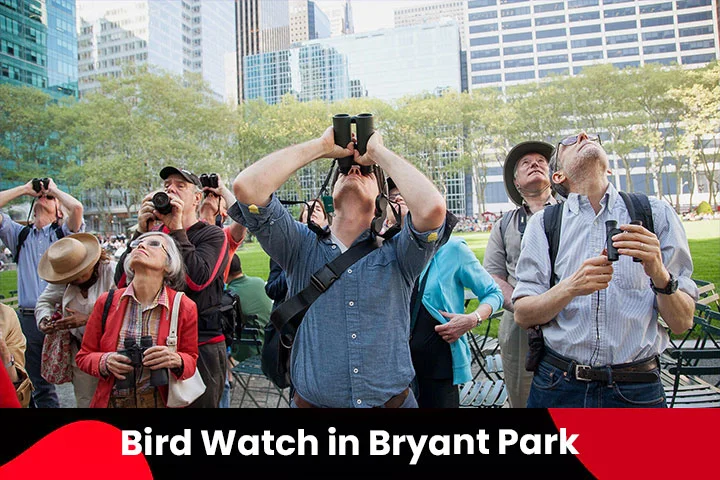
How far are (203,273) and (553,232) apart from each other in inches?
79.1

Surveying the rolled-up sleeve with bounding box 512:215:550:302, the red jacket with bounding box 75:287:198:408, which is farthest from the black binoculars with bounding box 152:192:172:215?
the rolled-up sleeve with bounding box 512:215:550:302

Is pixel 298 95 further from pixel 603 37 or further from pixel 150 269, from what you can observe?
pixel 150 269

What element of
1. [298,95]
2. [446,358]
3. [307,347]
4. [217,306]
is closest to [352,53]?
[298,95]

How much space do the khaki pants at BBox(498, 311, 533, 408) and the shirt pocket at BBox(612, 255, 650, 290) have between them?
1180mm

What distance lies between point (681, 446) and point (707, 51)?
4.48 m

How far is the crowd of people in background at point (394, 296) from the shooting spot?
1518mm

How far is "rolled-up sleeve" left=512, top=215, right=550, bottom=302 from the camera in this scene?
181 cm

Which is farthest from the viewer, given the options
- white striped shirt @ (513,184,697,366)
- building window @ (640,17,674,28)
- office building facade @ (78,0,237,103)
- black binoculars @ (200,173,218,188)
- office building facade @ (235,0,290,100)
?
office building facade @ (78,0,237,103)

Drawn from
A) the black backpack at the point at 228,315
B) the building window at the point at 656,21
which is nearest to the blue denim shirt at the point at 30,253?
the black backpack at the point at 228,315

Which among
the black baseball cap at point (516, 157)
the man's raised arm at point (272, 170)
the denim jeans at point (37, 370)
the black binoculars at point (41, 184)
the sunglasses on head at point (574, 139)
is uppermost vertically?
the black binoculars at point (41, 184)

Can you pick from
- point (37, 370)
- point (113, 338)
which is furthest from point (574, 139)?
point (37, 370)

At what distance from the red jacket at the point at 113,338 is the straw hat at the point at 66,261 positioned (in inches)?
31.8

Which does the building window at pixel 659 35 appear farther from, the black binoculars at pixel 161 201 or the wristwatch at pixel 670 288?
the black binoculars at pixel 161 201

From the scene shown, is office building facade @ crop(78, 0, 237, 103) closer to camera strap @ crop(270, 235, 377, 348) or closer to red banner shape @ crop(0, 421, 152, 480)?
red banner shape @ crop(0, 421, 152, 480)
